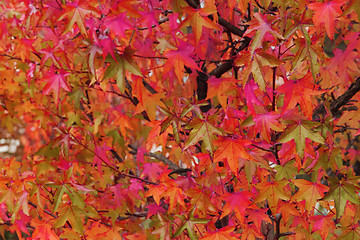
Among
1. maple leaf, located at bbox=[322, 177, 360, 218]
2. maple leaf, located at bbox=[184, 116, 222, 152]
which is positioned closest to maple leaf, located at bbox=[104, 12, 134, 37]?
maple leaf, located at bbox=[184, 116, 222, 152]

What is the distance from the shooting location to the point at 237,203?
6.58 ft

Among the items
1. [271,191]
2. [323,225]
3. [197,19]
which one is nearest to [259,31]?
[197,19]

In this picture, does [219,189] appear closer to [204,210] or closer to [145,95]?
[204,210]

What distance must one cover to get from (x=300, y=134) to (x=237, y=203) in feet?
1.69

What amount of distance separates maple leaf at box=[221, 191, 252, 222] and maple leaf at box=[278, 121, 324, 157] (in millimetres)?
433

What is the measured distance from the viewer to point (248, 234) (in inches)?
88.9

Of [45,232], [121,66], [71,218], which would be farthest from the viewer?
[45,232]

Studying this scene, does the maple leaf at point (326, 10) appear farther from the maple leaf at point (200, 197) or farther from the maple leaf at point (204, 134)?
the maple leaf at point (200, 197)

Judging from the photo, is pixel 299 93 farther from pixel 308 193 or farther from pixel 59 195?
pixel 59 195

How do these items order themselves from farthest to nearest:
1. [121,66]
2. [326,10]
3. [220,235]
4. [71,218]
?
1. [71,218]
2. [220,235]
3. [121,66]
4. [326,10]

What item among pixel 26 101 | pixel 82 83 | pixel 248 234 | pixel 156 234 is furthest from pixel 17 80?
pixel 248 234

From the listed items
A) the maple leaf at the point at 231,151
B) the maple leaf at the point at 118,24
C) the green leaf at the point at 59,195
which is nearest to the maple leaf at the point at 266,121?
the maple leaf at the point at 231,151

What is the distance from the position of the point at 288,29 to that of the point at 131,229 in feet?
6.86

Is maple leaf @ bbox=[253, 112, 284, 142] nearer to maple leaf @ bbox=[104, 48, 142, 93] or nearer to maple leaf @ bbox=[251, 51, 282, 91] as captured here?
maple leaf @ bbox=[251, 51, 282, 91]
